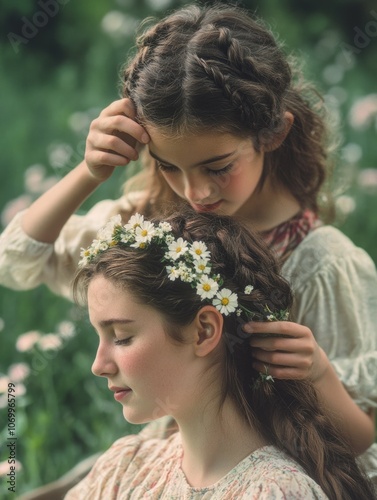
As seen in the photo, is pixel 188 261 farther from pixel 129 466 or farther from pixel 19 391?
pixel 19 391

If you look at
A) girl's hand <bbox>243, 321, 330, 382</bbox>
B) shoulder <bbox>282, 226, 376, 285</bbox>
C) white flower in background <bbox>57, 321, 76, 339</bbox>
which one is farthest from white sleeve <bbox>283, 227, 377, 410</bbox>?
white flower in background <bbox>57, 321, 76, 339</bbox>

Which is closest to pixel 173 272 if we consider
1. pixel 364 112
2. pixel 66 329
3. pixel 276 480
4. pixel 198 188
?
pixel 198 188

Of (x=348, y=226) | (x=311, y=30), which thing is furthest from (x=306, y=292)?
(x=311, y=30)

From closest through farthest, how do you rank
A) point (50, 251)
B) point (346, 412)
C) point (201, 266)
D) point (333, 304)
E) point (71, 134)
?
1. point (201, 266)
2. point (346, 412)
3. point (333, 304)
4. point (50, 251)
5. point (71, 134)

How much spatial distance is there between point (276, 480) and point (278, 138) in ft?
3.36

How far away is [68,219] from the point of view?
10.2 feet

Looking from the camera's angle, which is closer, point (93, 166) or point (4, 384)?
point (93, 166)

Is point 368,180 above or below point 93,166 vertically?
below

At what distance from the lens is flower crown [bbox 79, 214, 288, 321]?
2.35 m

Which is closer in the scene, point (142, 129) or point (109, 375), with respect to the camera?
point (109, 375)

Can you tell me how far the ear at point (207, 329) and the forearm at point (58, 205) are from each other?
731 mm

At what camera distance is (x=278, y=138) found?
2.86 meters

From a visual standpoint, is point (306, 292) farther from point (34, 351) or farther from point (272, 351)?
point (34, 351)

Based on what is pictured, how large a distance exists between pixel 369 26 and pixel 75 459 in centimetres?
387
